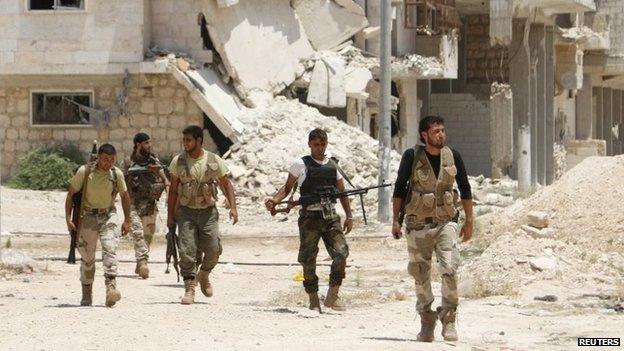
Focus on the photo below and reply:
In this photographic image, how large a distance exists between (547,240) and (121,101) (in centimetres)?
1577

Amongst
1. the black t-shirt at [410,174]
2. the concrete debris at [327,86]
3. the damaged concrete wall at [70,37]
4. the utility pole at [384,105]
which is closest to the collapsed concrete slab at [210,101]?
the damaged concrete wall at [70,37]

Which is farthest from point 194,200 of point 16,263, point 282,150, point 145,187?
point 282,150

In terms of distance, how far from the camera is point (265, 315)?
1266cm

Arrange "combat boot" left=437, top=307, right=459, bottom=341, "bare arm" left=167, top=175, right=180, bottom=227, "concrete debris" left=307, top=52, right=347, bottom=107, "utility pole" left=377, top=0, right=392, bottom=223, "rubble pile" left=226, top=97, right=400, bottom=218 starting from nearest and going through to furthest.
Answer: "combat boot" left=437, top=307, right=459, bottom=341, "bare arm" left=167, top=175, right=180, bottom=227, "utility pole" left=377, top=0, right=392, bottom=223, "rubble pile" left=226, top=97, right=400, bottom=218, "concrete debris" left=307, top=52, right=347, bottom=107

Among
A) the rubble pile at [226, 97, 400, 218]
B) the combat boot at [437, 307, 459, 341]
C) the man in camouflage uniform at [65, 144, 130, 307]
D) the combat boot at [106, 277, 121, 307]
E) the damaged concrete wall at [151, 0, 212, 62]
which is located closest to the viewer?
the combat boot at [437, 307, 459, 341]

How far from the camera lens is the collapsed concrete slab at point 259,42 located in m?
32.0

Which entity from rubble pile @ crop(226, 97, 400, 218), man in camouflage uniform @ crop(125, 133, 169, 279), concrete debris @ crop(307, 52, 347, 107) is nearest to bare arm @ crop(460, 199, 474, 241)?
man in camouflage uniform @ crop(125, 133, 169, 279)

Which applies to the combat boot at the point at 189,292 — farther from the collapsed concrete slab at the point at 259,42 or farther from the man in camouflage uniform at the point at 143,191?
the collapsed concrete slab at the point at 259,42

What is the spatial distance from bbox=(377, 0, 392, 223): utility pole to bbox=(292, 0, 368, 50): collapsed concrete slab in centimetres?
1098

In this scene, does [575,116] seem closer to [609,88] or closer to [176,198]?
[609,88]

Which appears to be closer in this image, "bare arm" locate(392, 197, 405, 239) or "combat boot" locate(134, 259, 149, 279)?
"bare arm" locate(392, 197, 405, 239)

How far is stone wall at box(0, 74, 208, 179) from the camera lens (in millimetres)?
30859

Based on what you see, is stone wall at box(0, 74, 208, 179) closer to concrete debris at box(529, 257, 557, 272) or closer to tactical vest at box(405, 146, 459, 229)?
concrete debris at box(529, 257, 557, 272)

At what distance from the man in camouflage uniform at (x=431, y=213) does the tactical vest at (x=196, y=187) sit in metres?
2.66
